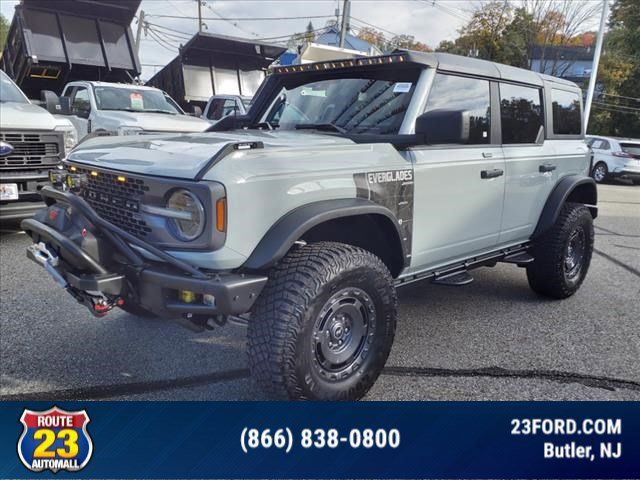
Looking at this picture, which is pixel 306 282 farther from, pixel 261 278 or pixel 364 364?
pixel 364 364

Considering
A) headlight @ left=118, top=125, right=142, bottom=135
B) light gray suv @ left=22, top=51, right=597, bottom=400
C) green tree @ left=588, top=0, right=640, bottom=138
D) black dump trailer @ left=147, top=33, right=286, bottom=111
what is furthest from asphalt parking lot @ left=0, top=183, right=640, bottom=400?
green tree @ left=588, top=0, right=640, bottom=138

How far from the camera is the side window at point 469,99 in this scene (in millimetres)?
3535

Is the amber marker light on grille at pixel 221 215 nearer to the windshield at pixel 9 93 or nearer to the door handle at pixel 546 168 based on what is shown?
the door handle at pixel 546 168

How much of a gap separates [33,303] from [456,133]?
11.8ft

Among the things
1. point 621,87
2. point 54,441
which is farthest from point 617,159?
point 54,441

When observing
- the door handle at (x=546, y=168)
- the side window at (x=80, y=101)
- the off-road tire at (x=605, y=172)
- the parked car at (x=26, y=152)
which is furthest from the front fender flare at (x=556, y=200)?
the off-road tire at (x=605, y=172)

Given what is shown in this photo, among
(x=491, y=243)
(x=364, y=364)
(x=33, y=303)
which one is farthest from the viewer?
(x=33, y=303)

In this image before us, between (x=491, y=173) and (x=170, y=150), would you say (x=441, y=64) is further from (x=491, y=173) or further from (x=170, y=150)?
(x=170, y=150)

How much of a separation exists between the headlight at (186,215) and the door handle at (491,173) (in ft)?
7.01

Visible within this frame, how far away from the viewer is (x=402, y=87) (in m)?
3.47

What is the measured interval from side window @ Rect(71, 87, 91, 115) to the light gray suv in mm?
6130

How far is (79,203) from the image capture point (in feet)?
8.79

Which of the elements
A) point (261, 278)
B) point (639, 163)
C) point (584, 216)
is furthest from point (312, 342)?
point (639, 163)

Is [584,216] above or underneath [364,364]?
above
